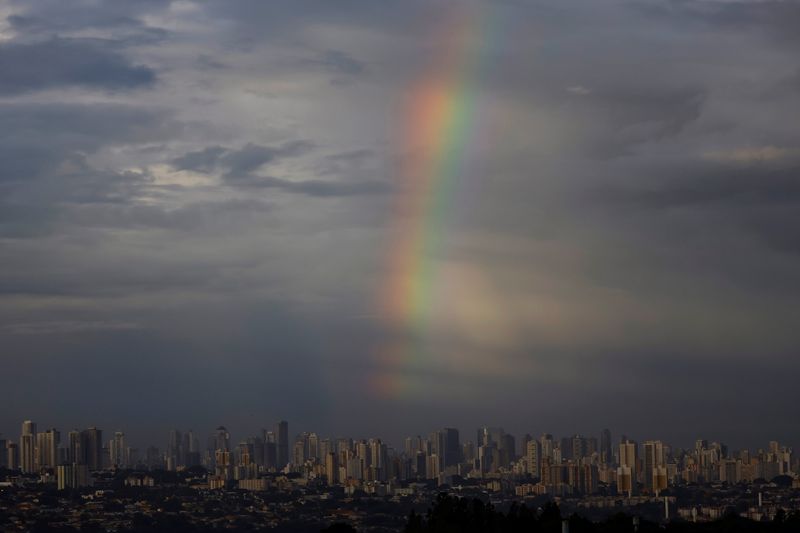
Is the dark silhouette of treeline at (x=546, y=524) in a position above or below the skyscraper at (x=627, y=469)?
above

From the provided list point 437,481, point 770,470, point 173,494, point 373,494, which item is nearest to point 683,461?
point 770,470

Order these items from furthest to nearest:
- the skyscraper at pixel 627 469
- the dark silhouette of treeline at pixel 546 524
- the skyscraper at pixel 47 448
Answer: the skyscraper at pixel 47 448, the skyscraper at pixel 627 469, the dark silhouette of treeline at pixel 546 524

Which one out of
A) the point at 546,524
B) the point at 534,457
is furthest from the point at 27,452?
the point at 546,524

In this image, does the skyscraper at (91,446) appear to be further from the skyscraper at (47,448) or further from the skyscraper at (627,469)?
the skyscraper at (627,469)

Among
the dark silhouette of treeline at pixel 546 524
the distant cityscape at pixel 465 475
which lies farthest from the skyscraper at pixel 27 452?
the dark silhouette of treeline at pixel 546 524

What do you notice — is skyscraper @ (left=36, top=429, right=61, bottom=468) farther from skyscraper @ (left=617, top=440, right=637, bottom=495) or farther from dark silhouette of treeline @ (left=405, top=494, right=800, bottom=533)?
dark silhouette of treeline @ (left=405, top=494, right=800, bottom=533)

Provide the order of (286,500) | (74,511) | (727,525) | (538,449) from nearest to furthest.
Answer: (727,525), (74,511), (286,500), (538,449)

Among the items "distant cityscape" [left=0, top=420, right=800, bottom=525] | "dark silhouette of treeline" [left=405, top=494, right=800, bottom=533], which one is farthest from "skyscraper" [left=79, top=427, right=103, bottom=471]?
"dark silhouette of treeline" [left=405, top=494, right=800, bottom=533]

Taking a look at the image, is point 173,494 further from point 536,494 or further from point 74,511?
point 536,494
